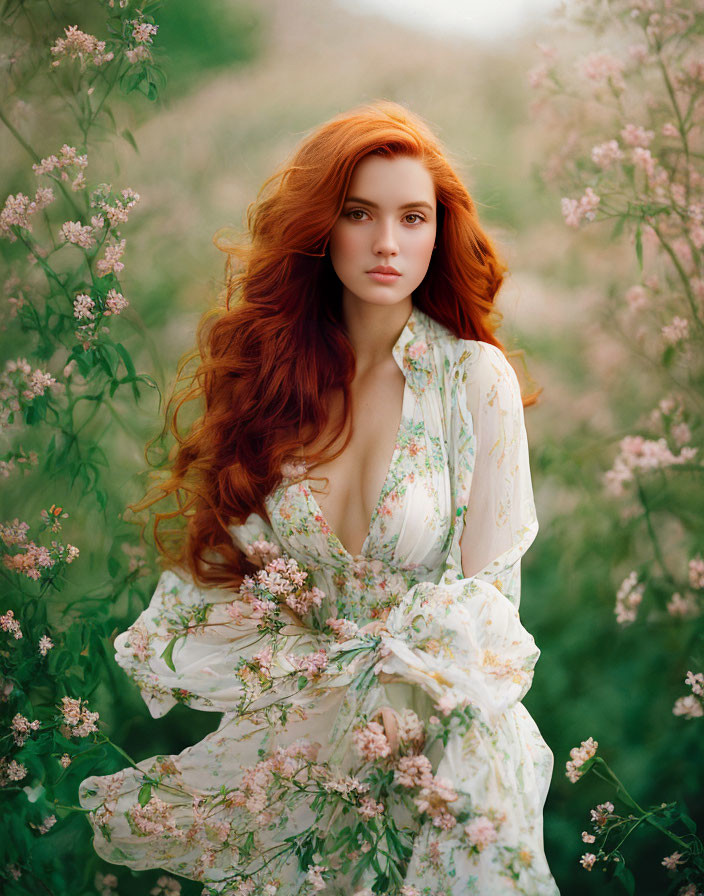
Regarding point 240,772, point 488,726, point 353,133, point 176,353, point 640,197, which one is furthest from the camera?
point 176,353

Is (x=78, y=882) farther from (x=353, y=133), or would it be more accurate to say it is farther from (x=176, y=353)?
(x=353, y=133)

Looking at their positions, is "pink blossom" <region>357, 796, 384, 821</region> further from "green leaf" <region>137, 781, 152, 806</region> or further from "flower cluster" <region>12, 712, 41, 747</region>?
"flower cluster" <region>12, 712, 41, 747</region>

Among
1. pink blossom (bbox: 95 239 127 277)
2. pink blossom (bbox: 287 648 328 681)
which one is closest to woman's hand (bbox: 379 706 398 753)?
pink blossom (bbox: 287 648 328 681)

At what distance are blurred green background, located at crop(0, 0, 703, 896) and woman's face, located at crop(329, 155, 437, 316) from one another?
33cm

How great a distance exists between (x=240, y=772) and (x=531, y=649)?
2.07ft

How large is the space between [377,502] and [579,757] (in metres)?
0.69

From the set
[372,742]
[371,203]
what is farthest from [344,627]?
[371,203]

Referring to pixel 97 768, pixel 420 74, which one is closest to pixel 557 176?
pixel 420 74

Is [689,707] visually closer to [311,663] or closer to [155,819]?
[311,663]

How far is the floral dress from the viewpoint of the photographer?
147 cm

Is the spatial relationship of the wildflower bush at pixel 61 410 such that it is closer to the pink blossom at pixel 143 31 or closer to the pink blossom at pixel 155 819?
the pink blossom at pixel 143 31

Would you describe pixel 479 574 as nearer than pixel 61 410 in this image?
Yes

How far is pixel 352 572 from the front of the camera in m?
1.73

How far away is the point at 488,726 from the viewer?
1.47 m
